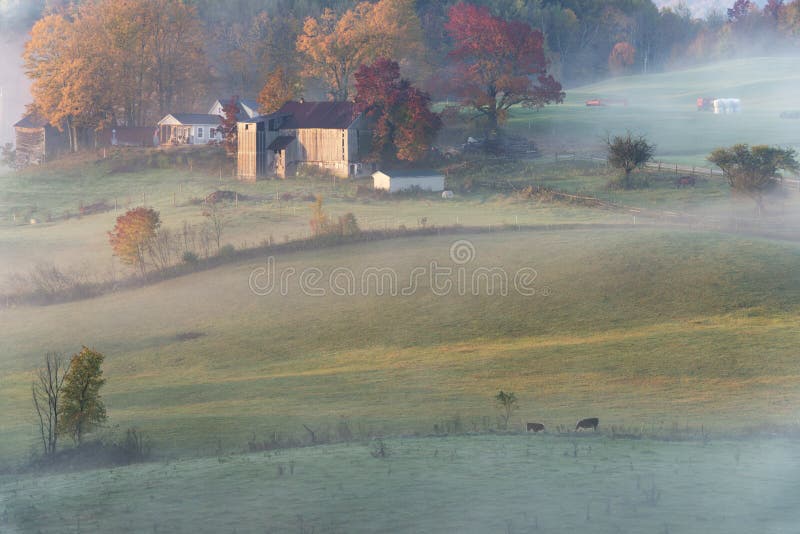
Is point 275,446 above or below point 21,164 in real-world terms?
below

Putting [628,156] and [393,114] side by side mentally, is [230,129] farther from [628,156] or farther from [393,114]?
[628,156]

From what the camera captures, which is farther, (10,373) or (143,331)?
(143,331)

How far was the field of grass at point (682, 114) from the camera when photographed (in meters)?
127

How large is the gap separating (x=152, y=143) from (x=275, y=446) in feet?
318

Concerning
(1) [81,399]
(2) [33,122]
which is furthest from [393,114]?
(1) [81,399]

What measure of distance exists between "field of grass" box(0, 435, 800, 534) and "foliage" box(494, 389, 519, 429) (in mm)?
6432

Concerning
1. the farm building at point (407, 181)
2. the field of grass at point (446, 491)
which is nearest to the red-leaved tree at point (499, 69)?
the farm building at point (407, 181)

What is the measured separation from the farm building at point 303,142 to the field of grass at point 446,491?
75500 mm

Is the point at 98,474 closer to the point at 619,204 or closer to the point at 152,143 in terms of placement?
the point at 619,204

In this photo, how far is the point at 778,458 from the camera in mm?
30891

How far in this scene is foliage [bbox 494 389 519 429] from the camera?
133 ft

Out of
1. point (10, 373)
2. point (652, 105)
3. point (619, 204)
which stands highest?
point (652, 105)

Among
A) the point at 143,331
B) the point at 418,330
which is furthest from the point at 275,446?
the point at 143,331

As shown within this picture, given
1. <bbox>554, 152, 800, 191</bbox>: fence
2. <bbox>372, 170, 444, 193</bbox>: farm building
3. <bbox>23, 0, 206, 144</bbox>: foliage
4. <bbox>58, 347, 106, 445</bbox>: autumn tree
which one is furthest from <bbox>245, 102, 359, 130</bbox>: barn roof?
<bbox>58, 347, 106, 445</bbox>: autumn tree
